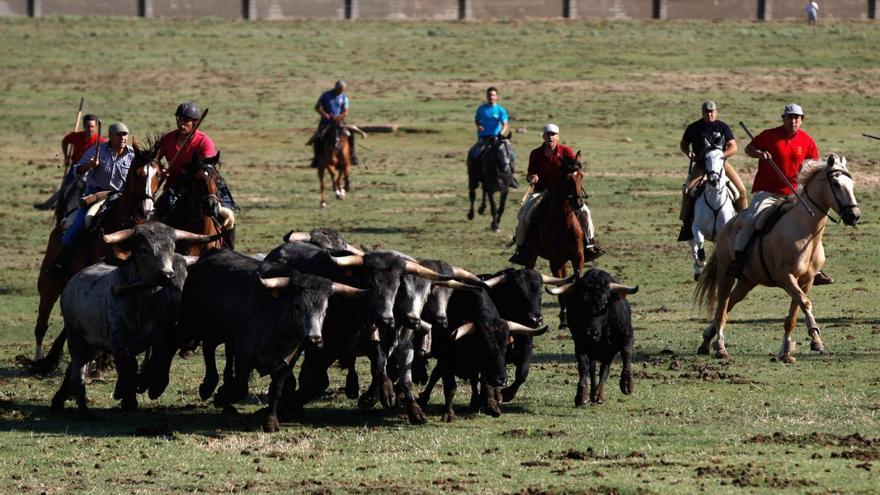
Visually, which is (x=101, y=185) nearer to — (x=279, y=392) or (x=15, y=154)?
(x=279, y=392)

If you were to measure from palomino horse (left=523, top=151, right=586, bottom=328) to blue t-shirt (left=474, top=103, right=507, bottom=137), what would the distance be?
10.7m

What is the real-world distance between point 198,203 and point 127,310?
201 cm

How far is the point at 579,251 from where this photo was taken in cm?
2062

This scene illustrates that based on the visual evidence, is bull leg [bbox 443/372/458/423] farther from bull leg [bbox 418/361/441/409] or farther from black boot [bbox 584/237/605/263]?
black boot [bbox 584/237/605/263]

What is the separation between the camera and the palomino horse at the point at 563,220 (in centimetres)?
2042

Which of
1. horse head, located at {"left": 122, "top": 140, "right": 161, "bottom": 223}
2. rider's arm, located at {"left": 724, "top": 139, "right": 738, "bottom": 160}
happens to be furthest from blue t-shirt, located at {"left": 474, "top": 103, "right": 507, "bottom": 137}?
horse head, located at {"left": 122, "top": 140, "right": 161, "bottom": 223}

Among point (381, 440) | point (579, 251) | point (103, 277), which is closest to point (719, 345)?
point (579, 251)

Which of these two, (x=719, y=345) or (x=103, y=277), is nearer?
(x=103, y=277)

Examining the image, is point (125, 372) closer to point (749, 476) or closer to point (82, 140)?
point (749, 476)

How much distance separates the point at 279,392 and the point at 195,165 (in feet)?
11.0

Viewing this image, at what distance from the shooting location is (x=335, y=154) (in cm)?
3409

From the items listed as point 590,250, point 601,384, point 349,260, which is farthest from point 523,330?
point 590,250

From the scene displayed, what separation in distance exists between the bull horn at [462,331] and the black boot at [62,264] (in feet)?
15.9

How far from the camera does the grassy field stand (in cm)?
1271
